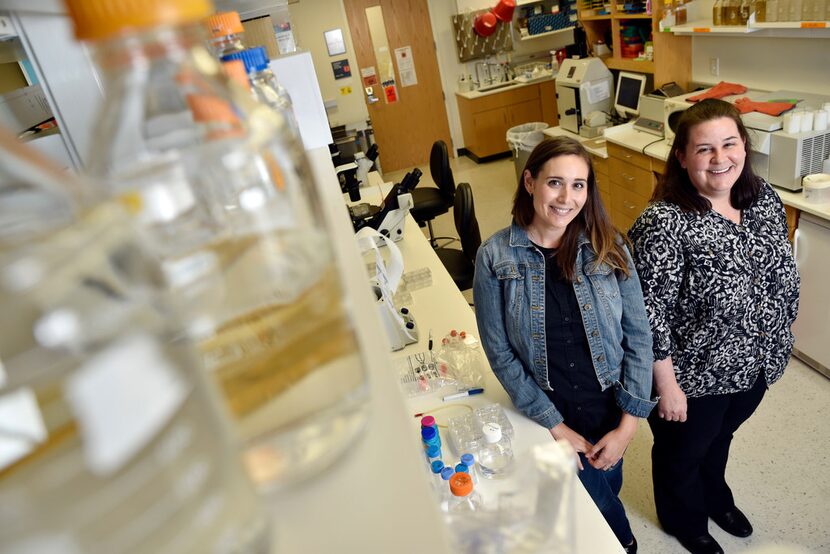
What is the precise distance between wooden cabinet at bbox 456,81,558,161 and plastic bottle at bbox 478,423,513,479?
6.21 meters

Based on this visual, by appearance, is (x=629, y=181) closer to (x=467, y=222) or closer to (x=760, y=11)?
(x=760, y=11)

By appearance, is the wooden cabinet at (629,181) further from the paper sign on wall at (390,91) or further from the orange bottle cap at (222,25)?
the paper sign on wall at (390,91)

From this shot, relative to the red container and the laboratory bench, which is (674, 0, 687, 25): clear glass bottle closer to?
the laboratory bench

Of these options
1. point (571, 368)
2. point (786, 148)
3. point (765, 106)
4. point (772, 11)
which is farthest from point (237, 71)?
point (772, 11)

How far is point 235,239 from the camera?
1.18ft

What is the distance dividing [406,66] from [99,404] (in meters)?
8.15

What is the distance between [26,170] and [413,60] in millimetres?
8056

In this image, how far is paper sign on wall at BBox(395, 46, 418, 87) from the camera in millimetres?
7707

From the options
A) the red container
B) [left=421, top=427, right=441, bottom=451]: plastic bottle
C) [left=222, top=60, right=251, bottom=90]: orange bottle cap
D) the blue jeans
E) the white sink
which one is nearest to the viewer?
[left=222, top=60, right=251, bottom=90]: orange bottle cap

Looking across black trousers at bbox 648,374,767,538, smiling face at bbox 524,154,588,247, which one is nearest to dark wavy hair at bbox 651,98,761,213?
smiling face at bbox 524,154,588,247

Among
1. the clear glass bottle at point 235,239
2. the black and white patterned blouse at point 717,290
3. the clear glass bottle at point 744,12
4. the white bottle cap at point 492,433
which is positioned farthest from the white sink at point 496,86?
the clear glass bottle at point 235,239

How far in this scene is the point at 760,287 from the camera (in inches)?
70.4

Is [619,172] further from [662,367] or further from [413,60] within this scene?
[413,60]

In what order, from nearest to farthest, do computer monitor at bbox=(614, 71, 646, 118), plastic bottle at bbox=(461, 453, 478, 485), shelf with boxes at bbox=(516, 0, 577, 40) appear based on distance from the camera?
plastic bottle at bbox=(461, 453, 478, 485) < computer monitor at bbox=(614, 71, 646, 118) < shelf with boxes at bbox=(516, 0, 577, 40)
